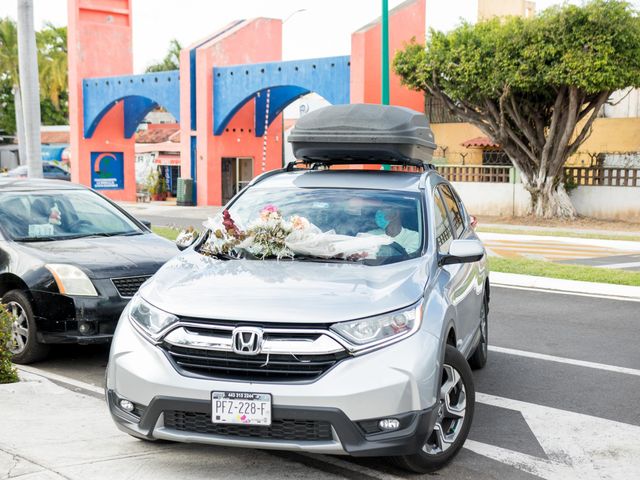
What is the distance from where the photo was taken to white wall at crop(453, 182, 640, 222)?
26.1 m

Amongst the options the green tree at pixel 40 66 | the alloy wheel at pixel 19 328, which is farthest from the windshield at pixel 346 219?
the green tree at pixel 40 66

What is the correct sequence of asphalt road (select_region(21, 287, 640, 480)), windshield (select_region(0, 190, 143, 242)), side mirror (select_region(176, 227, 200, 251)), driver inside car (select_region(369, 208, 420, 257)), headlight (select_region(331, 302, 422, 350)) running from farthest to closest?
1. windshield (select_region(0, 190, 143, 242))
2. side mirror (select_region(176, 227, 200, 251))
3. driver inside car (select_region(369, 208, 420, 257))
4. asphalt road (select_region(21, 287, 640, 480))
5. headlight (select_region(331, 302, 422, 350))

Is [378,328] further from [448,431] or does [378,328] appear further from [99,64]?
[99,64]

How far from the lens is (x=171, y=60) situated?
220 ft

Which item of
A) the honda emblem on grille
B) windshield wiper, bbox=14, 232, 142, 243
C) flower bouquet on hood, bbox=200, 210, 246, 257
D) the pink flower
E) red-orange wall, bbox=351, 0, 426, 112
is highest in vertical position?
red-orange wall, bbox=351, 0, 426, 112

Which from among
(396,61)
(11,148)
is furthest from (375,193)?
(11,148)

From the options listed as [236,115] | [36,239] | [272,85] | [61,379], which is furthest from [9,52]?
[61,379]

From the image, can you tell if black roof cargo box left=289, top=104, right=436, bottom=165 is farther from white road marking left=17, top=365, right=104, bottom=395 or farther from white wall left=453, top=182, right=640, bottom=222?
white wall left=453, top=182, right=640, bottom=222

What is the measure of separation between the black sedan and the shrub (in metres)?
0.24

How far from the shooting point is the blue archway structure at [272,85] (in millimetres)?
30016

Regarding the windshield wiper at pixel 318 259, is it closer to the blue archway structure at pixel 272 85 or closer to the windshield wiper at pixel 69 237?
the windshield wiper at pixel 69 237

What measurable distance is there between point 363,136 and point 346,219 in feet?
3.58

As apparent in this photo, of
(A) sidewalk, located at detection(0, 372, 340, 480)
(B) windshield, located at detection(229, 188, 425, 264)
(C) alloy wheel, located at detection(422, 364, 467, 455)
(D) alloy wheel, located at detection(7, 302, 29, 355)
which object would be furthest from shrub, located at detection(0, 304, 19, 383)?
(C) alloy wheel, located at detection(422, 364, 467, 455)

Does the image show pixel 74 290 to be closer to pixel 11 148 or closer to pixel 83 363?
pixel 83 363
